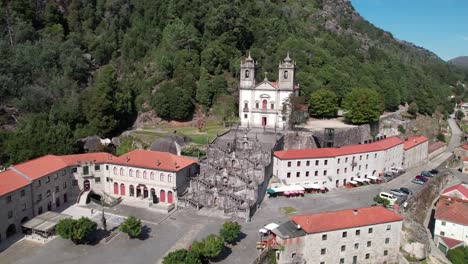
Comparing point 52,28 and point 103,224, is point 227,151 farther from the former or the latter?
point 52,28

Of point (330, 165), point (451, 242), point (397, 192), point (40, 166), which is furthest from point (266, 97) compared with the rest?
point (40, 166)

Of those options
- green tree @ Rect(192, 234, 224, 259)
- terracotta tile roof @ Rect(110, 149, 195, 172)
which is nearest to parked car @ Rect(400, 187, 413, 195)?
terracotta tile roof @ Rect(110, 149, 195, 172)

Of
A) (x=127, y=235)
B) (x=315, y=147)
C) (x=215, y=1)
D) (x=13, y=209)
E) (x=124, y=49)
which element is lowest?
(x=127, y=235)

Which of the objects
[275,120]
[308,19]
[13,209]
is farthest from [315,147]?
[308,19]

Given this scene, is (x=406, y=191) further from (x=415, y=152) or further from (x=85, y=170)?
(x=85, y=170)

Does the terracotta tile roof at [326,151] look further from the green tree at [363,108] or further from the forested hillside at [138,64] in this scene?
the forested hillside at [138,64]

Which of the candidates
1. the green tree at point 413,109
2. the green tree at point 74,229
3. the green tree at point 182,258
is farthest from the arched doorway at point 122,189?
the green tree at point 413,109
